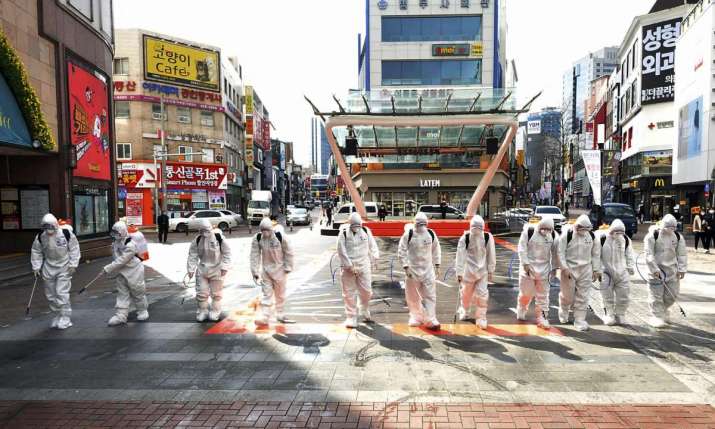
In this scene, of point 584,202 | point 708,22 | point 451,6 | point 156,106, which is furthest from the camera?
point 584,202

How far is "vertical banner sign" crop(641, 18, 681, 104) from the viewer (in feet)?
115

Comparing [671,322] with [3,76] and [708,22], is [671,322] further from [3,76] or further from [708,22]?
[708,22]

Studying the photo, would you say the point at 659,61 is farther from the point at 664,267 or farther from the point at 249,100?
the point at 249,100

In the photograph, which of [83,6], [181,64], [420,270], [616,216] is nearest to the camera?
[420,270]

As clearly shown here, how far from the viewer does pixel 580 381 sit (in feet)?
16.3

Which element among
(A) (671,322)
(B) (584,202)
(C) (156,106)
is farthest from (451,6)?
(B) (584,202)

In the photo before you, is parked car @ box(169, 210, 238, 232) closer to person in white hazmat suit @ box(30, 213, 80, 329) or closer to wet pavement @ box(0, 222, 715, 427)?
wet pavement @ box(0, 222, 715, 427)

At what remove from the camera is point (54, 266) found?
7.38m

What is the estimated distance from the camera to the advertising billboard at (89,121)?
15.6 meters

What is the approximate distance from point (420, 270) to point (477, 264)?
35.3 inches

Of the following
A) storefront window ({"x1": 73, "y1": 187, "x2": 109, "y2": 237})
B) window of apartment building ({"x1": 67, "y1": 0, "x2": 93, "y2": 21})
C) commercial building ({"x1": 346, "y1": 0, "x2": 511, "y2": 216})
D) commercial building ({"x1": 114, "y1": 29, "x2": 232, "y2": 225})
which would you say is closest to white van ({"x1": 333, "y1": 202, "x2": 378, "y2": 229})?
commercial building ({"x1": 346, "y1": 0, "x2": 511, "y2": 216})

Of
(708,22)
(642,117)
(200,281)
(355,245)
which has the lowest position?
(200,281)

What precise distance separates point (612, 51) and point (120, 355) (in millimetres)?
191068

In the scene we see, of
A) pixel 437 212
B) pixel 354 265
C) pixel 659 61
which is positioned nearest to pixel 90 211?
pixel 354 265
